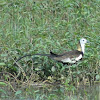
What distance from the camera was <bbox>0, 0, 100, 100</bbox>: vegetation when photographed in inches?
318

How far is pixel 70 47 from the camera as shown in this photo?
Answer: 8727 millimetres

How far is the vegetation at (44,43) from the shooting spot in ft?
26.5

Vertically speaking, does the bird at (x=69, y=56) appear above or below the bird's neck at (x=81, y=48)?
below

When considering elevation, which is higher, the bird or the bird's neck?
the bird's neck

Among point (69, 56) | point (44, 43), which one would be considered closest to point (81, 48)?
point (69, 56)

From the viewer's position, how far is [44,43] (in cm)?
864

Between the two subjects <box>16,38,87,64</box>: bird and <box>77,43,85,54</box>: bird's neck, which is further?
<box>77,43,85,54</box>: bird's neck

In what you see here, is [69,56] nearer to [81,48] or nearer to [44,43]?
[81,48]

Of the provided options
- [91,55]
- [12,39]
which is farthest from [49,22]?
[91,55]

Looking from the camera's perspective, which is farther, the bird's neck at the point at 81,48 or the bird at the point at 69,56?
the bird's neck at the point at 81,48

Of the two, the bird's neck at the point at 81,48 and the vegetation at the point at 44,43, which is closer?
the vegetation at the point at 44,43

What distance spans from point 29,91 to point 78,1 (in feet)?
13.2

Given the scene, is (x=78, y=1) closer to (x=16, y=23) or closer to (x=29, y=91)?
(x=16, y=23)

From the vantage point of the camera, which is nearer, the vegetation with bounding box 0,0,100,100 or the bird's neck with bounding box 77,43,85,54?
the vegetation with bounding box 0,0,100,100
